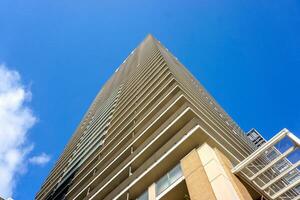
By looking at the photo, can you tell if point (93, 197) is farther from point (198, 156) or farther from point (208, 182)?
point (208, 182)

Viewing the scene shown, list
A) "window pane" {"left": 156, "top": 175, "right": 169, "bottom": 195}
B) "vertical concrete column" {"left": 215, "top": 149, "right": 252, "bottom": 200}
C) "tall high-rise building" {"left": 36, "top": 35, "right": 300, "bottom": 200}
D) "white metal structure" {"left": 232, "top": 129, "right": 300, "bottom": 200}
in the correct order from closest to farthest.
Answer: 1. "vertical concrete column" {"left": 215, "top": 149, "right": 252, "bottom": 200}
2. "tall high-rise building" {"left": 36, "top": 35, "right": 300, "bottom": 200}
3. "white metal structure" {"left": 232, "top": 129, "right": 300, "bottom": 200}
4. "window pane" {"left": 156, "top": 175, "right": 169, "bottom": 195}

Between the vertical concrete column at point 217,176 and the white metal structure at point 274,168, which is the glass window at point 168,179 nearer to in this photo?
the vertical concrete column at point 217,176

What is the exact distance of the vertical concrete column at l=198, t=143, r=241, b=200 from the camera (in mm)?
10742

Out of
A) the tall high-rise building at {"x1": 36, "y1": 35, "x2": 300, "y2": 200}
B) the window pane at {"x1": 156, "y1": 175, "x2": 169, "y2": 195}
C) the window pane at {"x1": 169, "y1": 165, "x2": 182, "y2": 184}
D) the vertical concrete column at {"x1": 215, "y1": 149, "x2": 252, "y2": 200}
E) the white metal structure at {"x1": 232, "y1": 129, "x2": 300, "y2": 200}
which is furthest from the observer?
the window pane at {"x1": 156, "y1": 175, "x2": 169, "y2": 195}

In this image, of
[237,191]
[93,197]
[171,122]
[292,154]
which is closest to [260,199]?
[292,154]

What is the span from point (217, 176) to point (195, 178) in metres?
1.14

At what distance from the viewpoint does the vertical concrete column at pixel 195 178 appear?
11406mm

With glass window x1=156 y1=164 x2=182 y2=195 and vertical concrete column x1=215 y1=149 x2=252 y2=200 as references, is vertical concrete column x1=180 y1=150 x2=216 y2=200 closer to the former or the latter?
glass window x1=156 y1=164 x2=182 y2=195

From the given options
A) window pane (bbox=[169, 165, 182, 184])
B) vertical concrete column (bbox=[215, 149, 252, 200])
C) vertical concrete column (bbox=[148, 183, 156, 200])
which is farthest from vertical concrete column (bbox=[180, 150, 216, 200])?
vertical concrete column (bbox=[148, 183, 156, 200])

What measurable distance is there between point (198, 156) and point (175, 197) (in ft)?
6.63

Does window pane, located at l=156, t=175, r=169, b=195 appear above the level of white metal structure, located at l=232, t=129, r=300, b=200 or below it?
above

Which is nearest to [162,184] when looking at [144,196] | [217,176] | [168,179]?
[168,179]

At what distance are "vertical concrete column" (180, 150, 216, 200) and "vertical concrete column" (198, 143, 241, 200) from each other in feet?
0.57

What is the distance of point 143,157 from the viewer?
61.6ft
